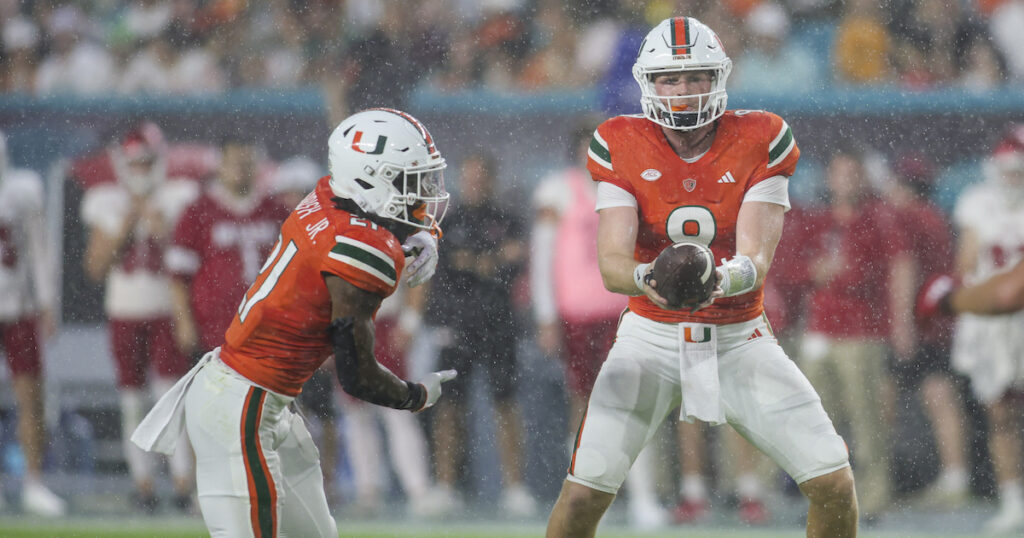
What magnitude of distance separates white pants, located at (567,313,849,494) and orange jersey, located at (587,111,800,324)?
0.27 feet

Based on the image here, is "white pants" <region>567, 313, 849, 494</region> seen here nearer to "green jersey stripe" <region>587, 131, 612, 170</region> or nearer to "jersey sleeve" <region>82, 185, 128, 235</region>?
"green jersey stripe" <region>587, 131, 612, 170</region>

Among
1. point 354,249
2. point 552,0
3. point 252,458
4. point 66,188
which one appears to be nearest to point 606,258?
point 354,249

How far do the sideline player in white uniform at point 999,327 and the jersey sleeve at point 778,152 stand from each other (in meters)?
2.43

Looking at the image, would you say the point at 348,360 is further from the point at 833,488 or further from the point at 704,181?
the point at 833,488

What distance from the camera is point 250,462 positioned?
3.21m

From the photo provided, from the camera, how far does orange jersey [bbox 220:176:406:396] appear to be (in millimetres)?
3207

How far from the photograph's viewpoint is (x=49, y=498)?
5.96 m

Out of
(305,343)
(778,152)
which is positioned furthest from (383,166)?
(778,152)

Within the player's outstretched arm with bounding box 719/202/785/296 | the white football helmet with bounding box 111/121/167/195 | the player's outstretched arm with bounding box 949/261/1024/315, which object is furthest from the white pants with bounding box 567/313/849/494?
the white football helmet with bounding box 111/121/167/195

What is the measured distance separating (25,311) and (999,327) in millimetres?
4551

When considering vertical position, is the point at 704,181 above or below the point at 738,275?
above

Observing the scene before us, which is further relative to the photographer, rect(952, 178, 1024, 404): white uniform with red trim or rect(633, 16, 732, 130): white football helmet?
rect(952, 178, 1024, 404): white uniform with red trim

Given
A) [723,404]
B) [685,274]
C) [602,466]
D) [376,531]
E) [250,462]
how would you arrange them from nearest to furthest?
[685,274] → [250,462] → [602,466] → [723,404] → [376,531]

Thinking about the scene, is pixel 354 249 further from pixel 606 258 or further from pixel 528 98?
pixel 528 98
